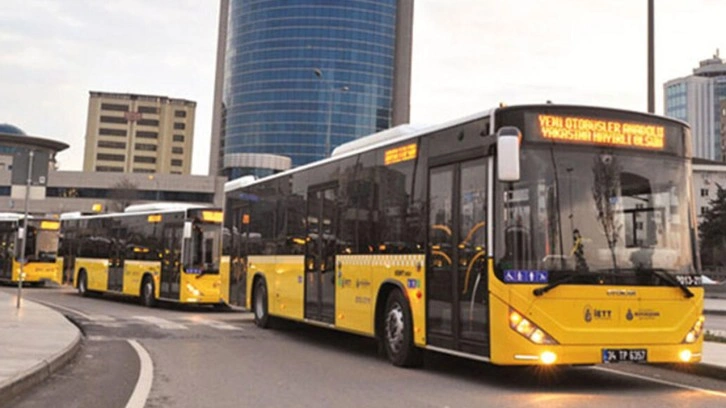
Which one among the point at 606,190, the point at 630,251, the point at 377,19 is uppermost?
the point at 377,19

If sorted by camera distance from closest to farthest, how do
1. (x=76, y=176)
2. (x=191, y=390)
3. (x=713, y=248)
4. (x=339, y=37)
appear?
1. (x=191, y=390)
2. (x=713, y=248)
3. (x=76, y=176)
4. (x=339, y=37)

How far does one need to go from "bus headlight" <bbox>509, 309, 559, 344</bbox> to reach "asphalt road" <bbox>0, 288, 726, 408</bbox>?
0.63 meters

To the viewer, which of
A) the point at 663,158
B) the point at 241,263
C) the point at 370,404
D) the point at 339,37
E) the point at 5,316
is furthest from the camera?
the point at 339,37

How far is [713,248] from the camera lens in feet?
255

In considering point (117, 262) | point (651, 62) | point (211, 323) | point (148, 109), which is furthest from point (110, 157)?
point (651, 62)

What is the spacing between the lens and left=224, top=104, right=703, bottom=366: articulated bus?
9.09m

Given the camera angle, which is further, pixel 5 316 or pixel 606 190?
pixel 5 316

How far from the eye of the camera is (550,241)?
30.1ft

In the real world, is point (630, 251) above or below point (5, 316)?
above

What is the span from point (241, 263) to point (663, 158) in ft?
36.9

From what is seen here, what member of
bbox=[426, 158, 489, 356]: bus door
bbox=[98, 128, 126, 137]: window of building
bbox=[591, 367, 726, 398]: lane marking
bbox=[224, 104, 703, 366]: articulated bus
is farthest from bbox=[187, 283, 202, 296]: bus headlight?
bbox=[98, 128, 126, 137]: window of building

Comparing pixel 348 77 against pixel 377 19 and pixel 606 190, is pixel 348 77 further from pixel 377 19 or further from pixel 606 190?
pixel 606 190

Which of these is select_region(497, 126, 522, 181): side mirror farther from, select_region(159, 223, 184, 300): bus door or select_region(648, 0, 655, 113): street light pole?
select_region(159, 223, 184, 300): bus door

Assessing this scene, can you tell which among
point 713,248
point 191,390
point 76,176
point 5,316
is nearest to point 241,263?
point 5,316
